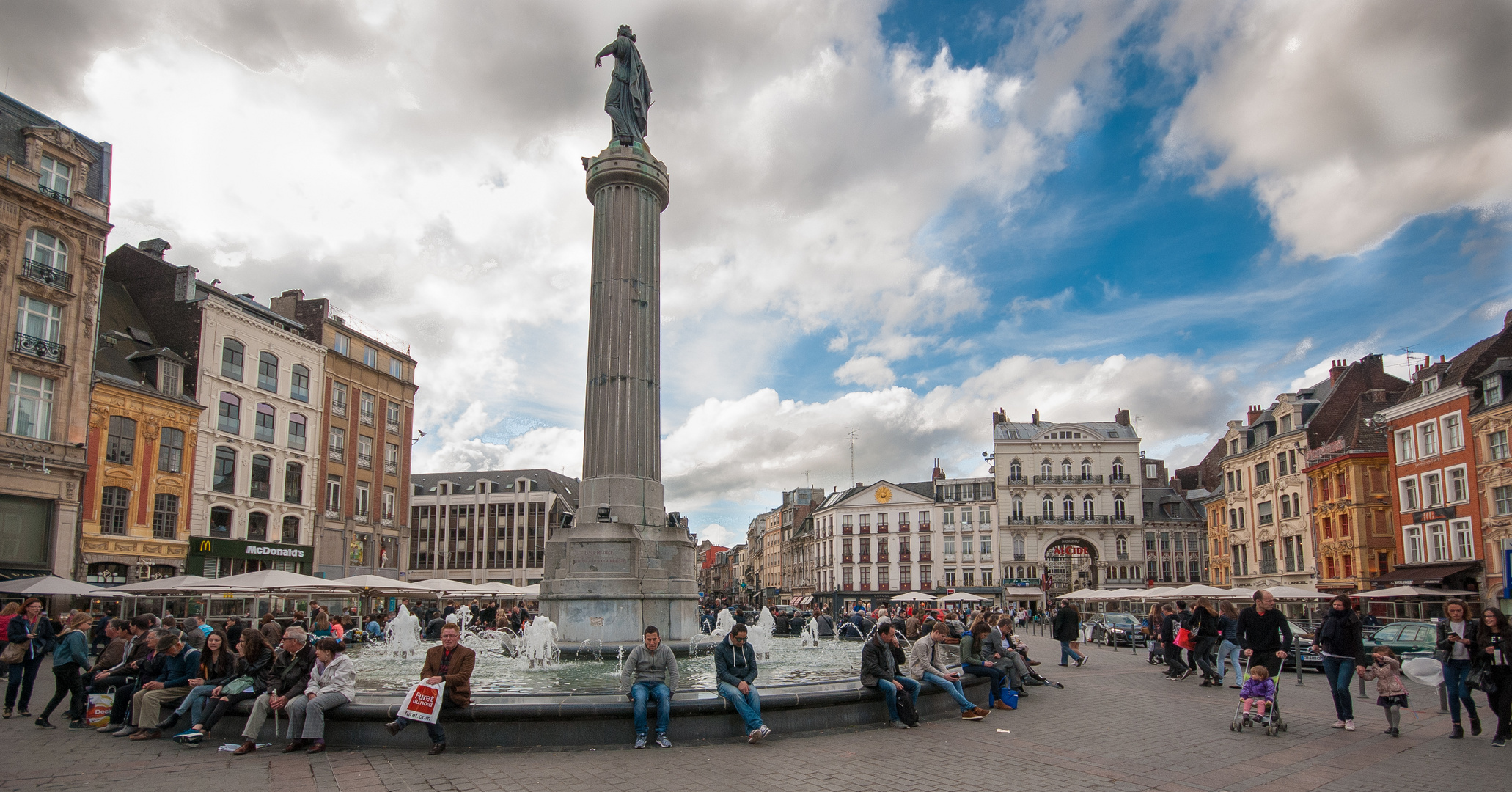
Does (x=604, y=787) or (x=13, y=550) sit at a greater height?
(x=13, y=550)

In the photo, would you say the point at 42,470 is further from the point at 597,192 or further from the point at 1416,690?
the point at 1416,690

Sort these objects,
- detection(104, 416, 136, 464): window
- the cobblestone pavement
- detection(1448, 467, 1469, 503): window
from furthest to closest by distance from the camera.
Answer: detection(1448, 467, 1469, 503): window < detection(104, 416, 136, 464): window < the cobblestone pavement

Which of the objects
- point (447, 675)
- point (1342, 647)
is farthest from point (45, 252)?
point (1342, 647)

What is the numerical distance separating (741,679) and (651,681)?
3.30 feet

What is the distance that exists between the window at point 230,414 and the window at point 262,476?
1664mm

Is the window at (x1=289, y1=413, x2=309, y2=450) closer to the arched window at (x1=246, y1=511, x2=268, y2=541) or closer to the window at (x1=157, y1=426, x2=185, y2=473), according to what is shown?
the arched window at (x1=246, y1=511, x2=268, y2=541)

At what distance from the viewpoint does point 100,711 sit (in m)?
11.3

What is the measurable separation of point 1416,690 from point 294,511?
42.1m

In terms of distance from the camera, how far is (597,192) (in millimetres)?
19719

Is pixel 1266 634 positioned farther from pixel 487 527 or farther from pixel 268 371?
pixel 487 527

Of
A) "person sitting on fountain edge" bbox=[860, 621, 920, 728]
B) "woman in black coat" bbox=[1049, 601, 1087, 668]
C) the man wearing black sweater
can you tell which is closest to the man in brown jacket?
"person sitting on fountain edge" bbox=[860, 621, 920, 728]

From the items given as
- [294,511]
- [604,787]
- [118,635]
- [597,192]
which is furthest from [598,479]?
[294,511]

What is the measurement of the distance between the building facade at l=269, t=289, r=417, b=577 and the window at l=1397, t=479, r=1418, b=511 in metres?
48.2

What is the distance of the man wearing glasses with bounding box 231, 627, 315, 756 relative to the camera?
31.0ft
